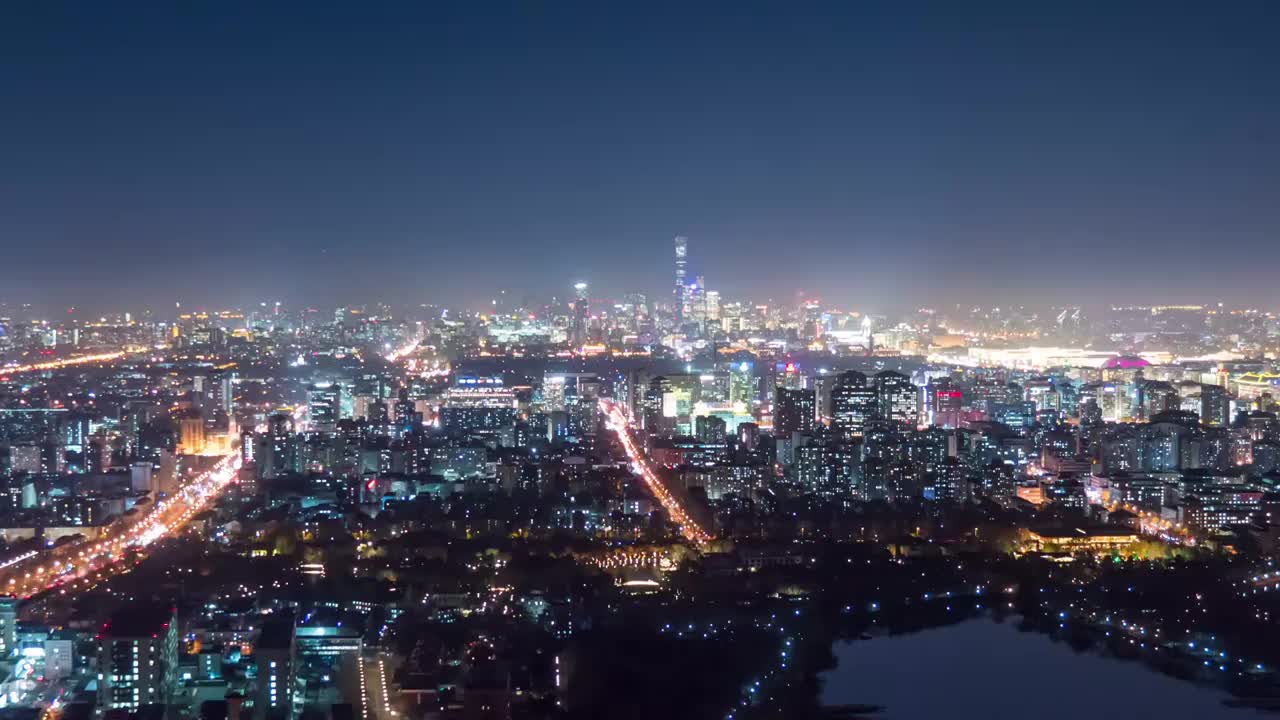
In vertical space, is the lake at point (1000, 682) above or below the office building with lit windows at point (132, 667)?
below

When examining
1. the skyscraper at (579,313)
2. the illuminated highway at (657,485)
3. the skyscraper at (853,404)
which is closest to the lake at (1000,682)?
the illuminated highway at (657,485)

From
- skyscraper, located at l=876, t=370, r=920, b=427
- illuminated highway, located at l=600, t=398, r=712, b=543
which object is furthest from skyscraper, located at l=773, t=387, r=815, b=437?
illuminated highway, located at l=600, t=398, r=712, b=543

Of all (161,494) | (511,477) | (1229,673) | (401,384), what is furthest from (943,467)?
(401,384)

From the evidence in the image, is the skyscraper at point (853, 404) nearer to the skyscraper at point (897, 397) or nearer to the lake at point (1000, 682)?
the skyscraper at point (897, 397)

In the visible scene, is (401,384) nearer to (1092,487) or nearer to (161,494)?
(161,494)

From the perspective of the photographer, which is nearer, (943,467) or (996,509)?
(996,509)

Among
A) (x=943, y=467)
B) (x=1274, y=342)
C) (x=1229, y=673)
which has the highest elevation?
(x=1274, y=342)

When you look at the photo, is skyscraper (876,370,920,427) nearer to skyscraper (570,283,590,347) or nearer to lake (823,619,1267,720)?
lake (823,619,1267,720)
